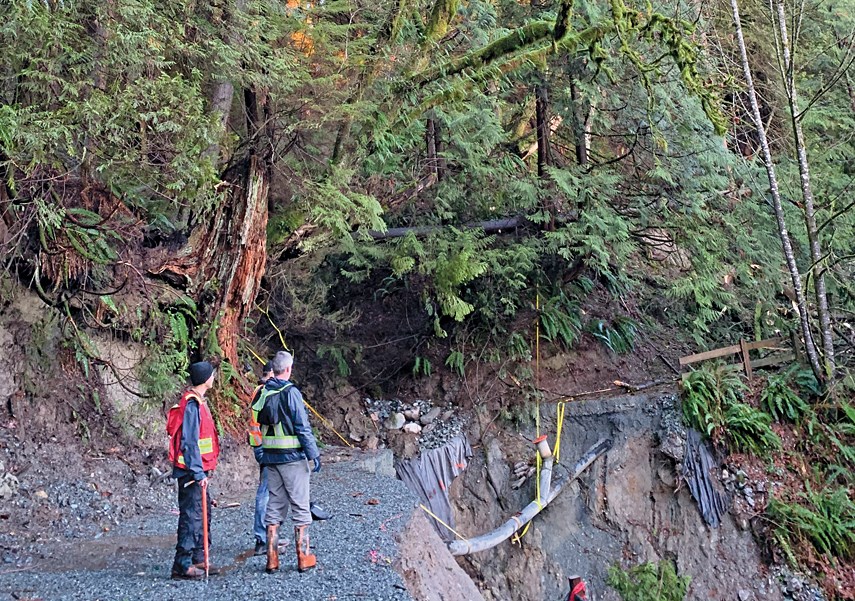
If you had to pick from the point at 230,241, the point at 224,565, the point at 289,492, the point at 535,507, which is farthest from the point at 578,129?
the point at 224,565

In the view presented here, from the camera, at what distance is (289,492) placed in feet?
16.1

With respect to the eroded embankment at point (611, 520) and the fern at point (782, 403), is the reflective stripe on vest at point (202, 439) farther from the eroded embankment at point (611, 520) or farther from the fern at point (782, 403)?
the fern at point (782, 403)

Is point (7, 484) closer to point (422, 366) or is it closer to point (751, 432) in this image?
point (422, 366)

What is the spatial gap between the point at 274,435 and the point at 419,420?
7.99m

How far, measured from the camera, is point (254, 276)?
965 centimetres

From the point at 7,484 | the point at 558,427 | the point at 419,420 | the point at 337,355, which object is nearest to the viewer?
the point at 7,484

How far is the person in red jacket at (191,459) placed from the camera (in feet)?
15.5

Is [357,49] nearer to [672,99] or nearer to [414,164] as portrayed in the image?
[414,164]

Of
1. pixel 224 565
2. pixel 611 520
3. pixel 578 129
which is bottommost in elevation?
pixel 611 520

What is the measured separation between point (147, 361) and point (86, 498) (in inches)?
81.7

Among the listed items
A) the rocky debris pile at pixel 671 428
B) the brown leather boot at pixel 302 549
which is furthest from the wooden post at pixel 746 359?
the brown leather boot at pixel 302 549

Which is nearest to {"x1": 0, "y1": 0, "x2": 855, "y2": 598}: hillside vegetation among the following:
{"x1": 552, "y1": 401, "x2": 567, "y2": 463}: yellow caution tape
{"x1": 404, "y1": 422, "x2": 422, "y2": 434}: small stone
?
{"x1": 552, "y1": 401, "x2": 567, "y2": 463}: yellow caution tape

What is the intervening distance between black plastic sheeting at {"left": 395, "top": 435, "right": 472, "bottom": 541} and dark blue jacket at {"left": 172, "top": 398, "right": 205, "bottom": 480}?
22.0ft

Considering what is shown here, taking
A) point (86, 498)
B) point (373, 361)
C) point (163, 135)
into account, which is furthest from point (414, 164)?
point (86, 498)
